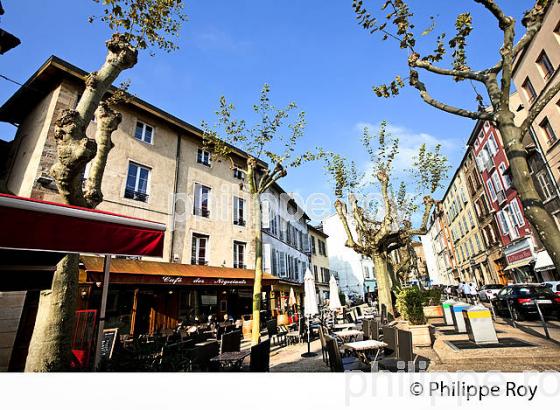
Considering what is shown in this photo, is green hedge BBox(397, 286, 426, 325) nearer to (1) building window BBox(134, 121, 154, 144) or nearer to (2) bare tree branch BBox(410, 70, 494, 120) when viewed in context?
(2) bare tree branch BBox(410, 70, 494, 120)

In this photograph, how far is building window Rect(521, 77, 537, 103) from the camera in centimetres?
1614

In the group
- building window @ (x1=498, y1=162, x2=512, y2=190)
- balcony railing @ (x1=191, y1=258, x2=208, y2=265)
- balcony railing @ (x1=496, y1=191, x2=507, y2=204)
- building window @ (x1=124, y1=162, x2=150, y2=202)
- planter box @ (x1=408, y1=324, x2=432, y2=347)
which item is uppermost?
building window @ (x1=498, y1=162, x2=512, y2=190)

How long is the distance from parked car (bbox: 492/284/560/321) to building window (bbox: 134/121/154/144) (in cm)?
1725

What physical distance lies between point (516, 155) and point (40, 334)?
794 centimetres

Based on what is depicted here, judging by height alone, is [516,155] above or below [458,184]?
below

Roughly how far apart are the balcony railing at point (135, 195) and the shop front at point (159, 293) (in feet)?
11.0

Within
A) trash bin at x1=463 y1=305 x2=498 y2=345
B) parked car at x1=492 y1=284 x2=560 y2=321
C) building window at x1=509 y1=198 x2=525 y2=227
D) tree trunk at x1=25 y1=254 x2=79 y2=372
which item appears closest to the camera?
tree trunk at x1=25 y1=254 x2=79 y2=372

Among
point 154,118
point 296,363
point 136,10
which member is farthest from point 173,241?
point 136,10

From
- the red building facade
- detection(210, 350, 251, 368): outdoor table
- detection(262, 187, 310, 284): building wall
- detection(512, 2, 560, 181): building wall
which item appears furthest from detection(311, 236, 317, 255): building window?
detection(210, 350, 251, 368): outdoor table

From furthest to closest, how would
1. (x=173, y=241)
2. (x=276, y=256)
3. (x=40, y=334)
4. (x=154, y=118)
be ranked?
(x=276, y=256) → (x=154, y=118) → (x=173, y=241) → (x=40, y=334)

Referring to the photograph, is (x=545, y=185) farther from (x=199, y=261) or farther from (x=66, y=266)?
(x=66, y=266)

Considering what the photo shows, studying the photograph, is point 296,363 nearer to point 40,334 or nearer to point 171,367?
point 171,367
